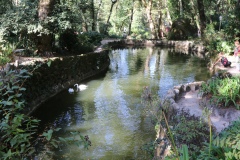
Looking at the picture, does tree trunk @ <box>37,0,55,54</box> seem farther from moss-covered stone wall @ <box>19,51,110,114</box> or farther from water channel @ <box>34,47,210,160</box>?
water channel @ <box>34,47,210,160</box>

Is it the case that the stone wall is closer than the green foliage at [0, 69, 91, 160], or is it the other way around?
the green foliage at [0, 69, 91, 160]

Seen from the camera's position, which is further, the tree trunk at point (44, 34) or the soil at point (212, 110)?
the tree trunk at point (44, 34)

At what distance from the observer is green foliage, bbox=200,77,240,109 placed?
6867 millimetres

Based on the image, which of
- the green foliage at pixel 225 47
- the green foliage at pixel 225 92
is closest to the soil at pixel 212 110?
the green foliage at pixel 225 92

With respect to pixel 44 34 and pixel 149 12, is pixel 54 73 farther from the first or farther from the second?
pixel 149 12

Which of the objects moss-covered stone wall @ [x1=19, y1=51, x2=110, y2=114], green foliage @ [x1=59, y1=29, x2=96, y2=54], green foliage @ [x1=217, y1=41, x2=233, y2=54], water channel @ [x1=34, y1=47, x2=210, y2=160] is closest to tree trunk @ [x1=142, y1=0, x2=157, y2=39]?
green foliage @ [x1=217, y1=41, x2=233, y2=54]

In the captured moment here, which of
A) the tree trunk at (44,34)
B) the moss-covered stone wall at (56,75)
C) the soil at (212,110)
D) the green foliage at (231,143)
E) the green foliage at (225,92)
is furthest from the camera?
the tree trunk at (44,34)

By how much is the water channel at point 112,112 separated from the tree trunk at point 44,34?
238cm

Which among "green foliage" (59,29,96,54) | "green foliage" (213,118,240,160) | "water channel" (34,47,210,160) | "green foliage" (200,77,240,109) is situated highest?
"green foliage" (59,29,96,54)

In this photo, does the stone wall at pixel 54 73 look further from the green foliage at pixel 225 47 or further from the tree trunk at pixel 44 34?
the green foliage at pixel 225 47

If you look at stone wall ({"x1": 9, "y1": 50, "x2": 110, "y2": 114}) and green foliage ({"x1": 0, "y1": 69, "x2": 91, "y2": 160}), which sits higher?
green foliage ({"x1": 0, "y1": 69, "x2": 91, "y2": 160})

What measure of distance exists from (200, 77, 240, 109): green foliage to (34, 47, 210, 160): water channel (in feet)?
5.88

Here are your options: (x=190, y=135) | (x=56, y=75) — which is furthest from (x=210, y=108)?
(x=56, y=75)

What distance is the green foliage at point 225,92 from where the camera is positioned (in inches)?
270
